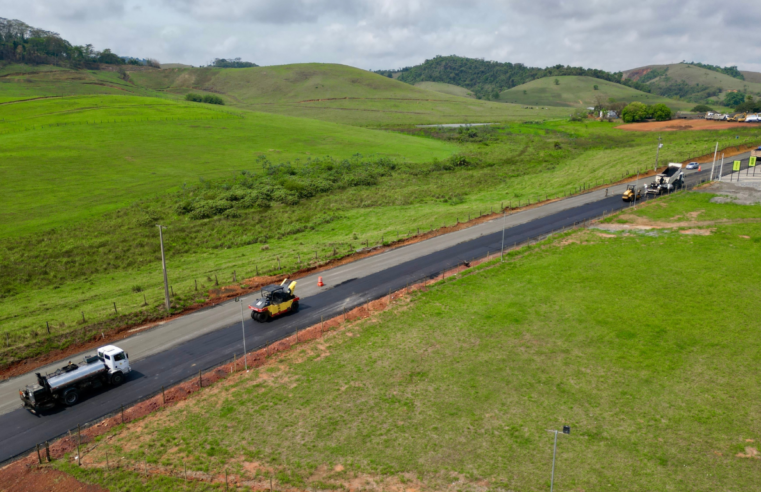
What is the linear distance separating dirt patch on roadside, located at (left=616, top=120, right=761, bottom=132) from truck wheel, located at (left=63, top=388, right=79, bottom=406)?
147m

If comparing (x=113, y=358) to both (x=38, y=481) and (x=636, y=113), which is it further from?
(x=636, y=113)

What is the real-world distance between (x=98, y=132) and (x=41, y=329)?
8699 cm

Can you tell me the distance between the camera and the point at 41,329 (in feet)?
126

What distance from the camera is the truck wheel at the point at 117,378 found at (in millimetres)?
30609

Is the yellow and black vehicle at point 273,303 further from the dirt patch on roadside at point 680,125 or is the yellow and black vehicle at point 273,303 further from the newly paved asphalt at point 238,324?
the dirt patch on roadside at point 680,125

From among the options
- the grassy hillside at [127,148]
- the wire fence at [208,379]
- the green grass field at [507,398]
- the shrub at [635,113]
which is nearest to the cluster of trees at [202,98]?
the grassy hillside at [127,148]

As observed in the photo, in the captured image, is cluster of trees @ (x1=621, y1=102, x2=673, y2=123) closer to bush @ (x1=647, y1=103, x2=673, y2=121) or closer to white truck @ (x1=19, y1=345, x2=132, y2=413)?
bush @ (x1=647, y1=103, x2=673, y2=121)

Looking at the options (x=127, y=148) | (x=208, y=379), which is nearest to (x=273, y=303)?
(x=208, y=379)

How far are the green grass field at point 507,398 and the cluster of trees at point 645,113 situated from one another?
129 m

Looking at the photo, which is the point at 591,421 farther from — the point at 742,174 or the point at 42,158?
the point at 42,158

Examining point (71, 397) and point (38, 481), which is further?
point (71, 397)

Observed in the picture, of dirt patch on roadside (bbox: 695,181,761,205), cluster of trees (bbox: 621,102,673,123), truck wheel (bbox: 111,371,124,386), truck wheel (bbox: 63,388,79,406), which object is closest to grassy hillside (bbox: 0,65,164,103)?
truck wheel (bbox: 111,371,124,386)

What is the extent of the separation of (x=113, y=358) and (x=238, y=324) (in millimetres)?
10091

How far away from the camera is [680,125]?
137250mm
